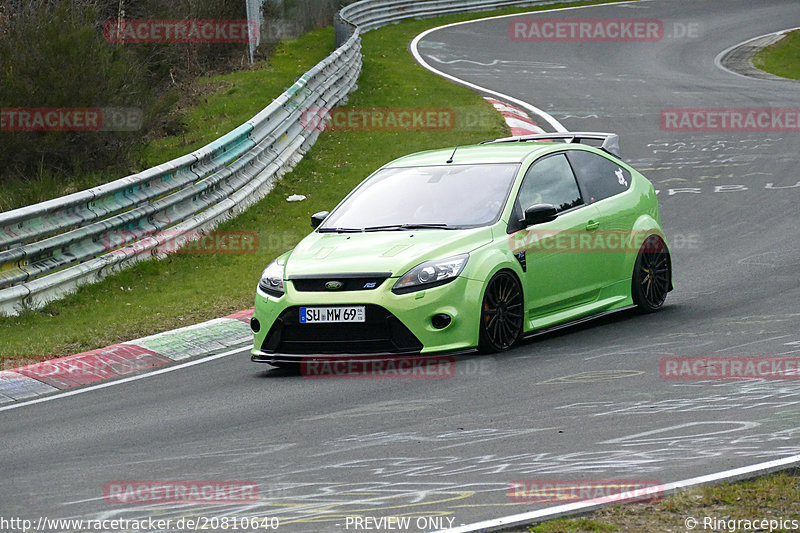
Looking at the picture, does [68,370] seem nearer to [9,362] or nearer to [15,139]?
[9,362]

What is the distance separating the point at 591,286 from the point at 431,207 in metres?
1.50

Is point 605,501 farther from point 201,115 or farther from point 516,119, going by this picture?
point 201,115

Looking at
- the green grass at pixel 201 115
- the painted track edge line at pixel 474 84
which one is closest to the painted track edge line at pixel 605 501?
the green grass at pixel 201 115

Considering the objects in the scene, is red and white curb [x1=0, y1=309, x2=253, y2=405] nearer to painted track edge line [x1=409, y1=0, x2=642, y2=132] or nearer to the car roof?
the car roof

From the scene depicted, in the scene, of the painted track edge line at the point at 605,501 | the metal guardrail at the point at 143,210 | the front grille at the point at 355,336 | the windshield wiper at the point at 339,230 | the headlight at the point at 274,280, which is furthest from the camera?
the metal guardrail at the point at 143,210

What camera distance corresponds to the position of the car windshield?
9.88m

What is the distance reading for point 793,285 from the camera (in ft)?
37.7

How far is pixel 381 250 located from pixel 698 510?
4.52 meters

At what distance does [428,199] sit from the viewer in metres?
10.2

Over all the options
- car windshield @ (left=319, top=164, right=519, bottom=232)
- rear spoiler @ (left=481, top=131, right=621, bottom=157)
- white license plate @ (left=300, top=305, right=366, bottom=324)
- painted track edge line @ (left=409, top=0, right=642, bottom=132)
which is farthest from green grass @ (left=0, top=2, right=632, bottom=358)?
rear spoiler @ (left=481, top=131, right=621, bottom=157)

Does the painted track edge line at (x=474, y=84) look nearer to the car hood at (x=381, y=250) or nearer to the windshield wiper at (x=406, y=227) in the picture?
the windshield wiper at (x=406, y=227)

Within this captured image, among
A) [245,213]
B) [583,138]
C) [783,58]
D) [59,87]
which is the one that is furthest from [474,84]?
[583,138]

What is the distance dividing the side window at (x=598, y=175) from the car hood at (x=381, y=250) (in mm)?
1515

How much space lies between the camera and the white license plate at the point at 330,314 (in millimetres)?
8969
